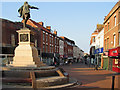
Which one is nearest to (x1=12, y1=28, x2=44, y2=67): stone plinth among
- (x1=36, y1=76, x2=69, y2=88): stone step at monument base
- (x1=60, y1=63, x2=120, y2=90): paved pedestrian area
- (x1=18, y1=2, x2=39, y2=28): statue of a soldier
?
(x1=18, y1=2, x2=39, y2=28): statue of a soldier

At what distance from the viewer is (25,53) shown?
13.0 m

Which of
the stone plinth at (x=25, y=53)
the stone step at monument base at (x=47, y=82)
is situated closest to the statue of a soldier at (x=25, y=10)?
the stone plinth at (x=25, y=53)

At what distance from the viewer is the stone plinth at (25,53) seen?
12.6 metres

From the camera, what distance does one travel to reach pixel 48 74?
11.3 m

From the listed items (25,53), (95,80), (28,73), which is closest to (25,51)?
(25,53)

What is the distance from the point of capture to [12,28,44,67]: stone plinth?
41.4 ft

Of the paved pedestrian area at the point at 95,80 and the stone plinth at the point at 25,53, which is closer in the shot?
the paved pedestrian area at the point at 95,80

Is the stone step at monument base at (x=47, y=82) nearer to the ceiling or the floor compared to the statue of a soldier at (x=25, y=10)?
nearer to the floor

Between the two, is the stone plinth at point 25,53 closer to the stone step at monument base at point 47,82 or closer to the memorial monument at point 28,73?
the memorial monument at point 28,73

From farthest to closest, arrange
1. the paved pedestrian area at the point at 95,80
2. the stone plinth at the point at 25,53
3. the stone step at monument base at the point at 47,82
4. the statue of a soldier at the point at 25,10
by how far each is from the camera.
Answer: the statue of a soldier at the point at 25,10 → the stone plinth at the point at 25,53 → the paved pedestrian area at the point at 95,80 → the stone step at monument base at the point at 47,82

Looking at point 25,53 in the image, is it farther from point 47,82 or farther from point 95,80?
point 95,80

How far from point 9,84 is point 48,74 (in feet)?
10.1

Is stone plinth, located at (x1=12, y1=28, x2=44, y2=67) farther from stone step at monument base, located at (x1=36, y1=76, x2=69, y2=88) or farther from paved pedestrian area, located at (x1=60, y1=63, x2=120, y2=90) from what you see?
paved pedestrian area, located at (x1=60, y1=63, x2=120, y2=90)

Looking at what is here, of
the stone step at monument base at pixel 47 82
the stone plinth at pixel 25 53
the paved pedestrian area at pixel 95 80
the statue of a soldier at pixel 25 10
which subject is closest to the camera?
the stone step at monument base at pixel 47 82
